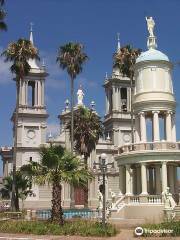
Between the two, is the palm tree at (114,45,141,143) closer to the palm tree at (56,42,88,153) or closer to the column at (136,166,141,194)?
the palm tree at (56,42,88,153)

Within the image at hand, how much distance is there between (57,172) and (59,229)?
4.25 meters

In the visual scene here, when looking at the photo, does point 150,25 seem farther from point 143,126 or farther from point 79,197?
point 79,197

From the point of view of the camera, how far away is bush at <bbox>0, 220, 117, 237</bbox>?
27.2 meters

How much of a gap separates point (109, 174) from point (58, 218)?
148 feet

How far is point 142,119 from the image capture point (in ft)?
129

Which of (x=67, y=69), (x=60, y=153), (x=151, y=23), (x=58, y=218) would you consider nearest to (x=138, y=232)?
(x=58, y=218)

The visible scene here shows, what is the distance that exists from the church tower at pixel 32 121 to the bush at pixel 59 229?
41.7 m

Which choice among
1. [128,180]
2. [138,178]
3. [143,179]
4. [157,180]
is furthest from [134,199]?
[138,178]

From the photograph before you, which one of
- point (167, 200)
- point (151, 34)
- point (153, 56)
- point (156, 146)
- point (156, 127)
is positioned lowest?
point (167, 200)

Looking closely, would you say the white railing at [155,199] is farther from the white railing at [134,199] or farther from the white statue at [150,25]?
the white statue at [150,25]

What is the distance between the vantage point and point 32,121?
246 feet

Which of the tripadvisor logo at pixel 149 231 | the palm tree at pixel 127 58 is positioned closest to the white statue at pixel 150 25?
the palm tree at pixel 127 58

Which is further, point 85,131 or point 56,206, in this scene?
point 85,131

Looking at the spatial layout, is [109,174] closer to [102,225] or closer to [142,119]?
[142,119]
